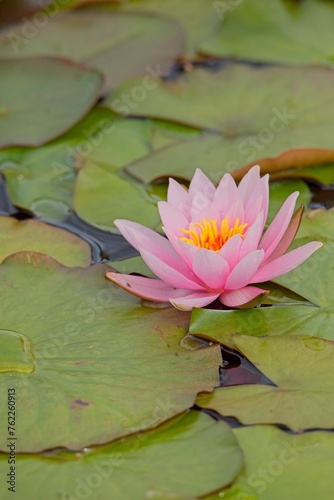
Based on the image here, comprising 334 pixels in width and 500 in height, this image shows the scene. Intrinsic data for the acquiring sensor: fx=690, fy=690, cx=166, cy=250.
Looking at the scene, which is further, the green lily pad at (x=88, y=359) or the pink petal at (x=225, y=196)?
the pink petal at (x=225, y=196)

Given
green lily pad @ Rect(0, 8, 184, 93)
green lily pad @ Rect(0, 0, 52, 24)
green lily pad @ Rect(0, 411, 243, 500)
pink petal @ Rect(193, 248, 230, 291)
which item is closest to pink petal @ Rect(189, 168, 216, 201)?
pink petal @ Rect(193, 248, 230, 291)

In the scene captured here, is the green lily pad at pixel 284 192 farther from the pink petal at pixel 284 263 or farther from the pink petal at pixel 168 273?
the pink petal at pixel 168 273

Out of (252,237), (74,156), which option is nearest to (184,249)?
(252,237)

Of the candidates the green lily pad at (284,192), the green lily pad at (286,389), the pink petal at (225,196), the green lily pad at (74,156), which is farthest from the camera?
the green lily pad at (74,156)

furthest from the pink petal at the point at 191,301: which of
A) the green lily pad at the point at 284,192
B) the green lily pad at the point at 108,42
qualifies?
the green lily pad at the point at 108,42

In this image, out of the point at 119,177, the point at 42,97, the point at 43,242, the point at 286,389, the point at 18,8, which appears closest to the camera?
the point at 286,389

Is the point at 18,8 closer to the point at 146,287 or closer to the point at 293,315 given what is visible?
the point at 146,287

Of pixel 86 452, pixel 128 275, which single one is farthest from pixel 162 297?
pixel 86 452
